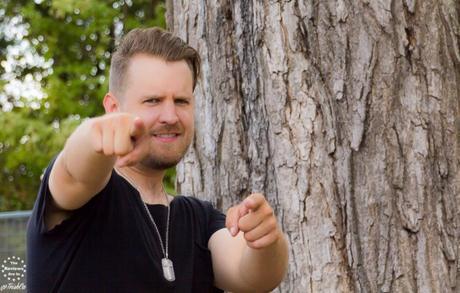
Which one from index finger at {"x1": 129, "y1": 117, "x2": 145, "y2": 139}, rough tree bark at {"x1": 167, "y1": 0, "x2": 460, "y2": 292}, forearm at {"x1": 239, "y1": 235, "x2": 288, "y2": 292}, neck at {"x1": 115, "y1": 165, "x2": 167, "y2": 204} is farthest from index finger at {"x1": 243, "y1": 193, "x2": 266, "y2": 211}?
rough tree bark at {"x1": 167, "y1": 0, "x2": 460, "y2": 292}

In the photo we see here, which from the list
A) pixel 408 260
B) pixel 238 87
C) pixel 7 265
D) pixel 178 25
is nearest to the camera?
pixel 408 260

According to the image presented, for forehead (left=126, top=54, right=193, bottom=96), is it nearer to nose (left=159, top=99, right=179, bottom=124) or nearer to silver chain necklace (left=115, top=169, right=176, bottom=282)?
nose (left=159, top=99, right=179, bottom=124)

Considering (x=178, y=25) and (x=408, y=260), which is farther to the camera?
(x=178, y=25)

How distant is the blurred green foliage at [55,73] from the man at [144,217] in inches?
304

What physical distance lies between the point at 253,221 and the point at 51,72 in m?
10.5

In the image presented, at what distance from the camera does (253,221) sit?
234 cm

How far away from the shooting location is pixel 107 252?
2.53 meters

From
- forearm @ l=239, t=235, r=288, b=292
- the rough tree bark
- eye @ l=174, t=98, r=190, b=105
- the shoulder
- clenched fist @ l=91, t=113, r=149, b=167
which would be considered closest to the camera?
clenched fist @ l=91, t=113, r=149, b=167

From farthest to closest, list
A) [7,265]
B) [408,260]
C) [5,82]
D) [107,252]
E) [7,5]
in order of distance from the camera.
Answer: [7,5]
[5,82]
[7,265]
[408,260]
[107,252]

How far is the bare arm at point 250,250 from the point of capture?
7.64 feet

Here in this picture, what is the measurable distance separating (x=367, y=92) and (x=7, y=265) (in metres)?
2.34

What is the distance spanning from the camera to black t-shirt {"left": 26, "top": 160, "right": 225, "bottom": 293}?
97.1 inches

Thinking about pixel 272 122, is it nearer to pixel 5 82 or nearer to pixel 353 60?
pixel 353 60

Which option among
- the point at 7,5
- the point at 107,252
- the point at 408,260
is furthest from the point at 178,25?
the point at 7,5
